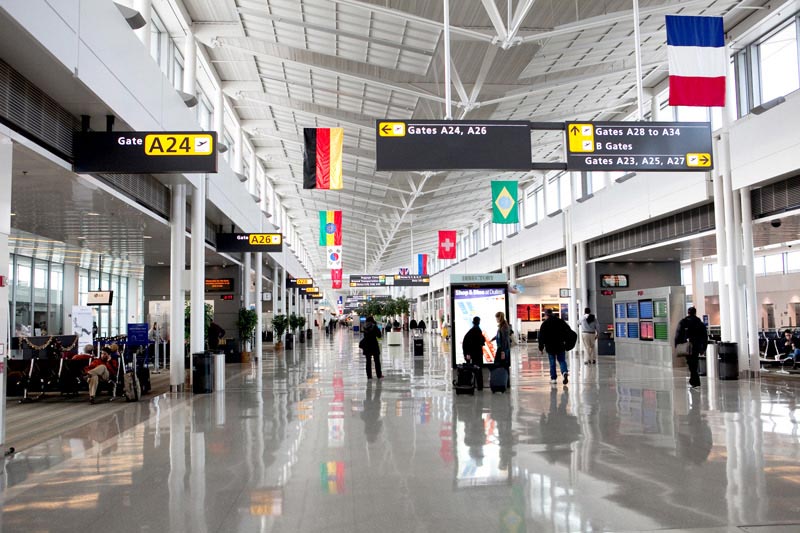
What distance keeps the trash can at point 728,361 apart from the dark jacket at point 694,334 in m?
2.03

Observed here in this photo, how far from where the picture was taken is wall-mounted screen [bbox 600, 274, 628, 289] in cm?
2488

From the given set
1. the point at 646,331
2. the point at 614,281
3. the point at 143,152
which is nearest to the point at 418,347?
the point at 646,331

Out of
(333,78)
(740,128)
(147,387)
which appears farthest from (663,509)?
(333,78)

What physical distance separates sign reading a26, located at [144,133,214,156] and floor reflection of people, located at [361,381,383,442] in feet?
14.8

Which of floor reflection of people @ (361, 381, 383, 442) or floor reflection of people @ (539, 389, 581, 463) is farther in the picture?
floor reflection of people @ (361, 381, 383, 442)

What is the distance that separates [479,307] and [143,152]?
7300mm

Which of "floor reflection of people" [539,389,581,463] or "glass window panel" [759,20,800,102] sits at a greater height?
A: "glass window panel" [759,20,800,102]

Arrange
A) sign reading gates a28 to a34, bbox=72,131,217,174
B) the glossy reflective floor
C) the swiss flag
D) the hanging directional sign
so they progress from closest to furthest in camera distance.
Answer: the glossy reflective floor < sign reading gates a28 to a34, bbox=72,131,217,174 < the hanging directional sign < the swiss flag

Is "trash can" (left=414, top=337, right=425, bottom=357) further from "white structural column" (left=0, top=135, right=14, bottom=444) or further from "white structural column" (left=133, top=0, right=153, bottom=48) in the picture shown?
"white structural column" (left=0, top=135, right=14, bottom=444)

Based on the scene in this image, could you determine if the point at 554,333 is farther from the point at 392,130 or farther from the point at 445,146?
the point at 392,130

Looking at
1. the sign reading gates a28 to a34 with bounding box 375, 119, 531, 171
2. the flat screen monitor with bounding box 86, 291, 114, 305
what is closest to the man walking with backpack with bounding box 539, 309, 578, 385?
the sign reading gates a28 to a34 with bounding box 375, 119, 531, 171

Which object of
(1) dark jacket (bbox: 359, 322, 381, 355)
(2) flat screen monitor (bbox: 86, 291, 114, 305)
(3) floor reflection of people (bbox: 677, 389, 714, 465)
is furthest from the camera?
(2) flat screen monitor (bbox: 86, 291, 114, 305)

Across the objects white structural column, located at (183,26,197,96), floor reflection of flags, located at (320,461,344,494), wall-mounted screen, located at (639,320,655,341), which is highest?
white structural column, located at (183,26,197,96)

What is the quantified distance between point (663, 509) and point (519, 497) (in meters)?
1.05
